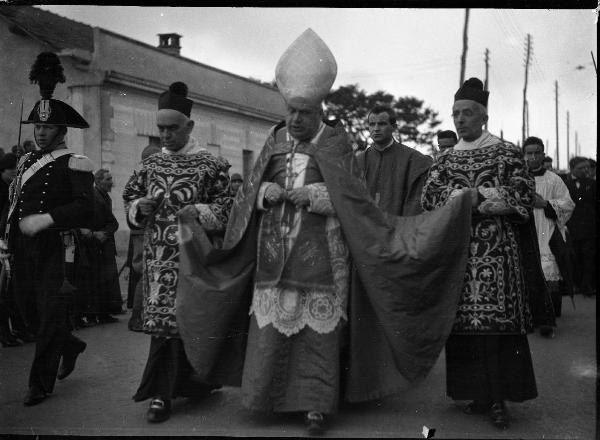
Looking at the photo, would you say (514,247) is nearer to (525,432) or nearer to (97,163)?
(525,432)

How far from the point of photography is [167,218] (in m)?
4.82

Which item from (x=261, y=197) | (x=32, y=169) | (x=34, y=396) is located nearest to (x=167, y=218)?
(x=261, y=197)

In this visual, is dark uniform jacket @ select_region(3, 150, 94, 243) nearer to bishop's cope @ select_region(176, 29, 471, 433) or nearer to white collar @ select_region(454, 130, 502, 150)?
bishop's cope @ select_region(176, 29, 471, 433)

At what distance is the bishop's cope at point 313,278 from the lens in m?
4.46

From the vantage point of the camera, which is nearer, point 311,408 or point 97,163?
point 311,408

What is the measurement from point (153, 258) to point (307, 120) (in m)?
1.44

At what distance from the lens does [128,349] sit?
696cm

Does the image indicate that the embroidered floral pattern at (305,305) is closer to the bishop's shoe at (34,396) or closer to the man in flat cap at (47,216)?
the man in flat cap at (47,216)

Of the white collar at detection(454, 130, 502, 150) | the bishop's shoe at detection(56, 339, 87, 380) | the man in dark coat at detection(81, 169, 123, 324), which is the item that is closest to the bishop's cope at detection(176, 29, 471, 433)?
the white collar at detection(454, 130, 502, 150)

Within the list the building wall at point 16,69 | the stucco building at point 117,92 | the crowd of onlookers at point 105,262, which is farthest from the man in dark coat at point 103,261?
the stucco building at point 117,92

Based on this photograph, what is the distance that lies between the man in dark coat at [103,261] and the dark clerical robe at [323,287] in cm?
414

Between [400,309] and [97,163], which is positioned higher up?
[97,163]

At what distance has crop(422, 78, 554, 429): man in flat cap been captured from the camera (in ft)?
15.0

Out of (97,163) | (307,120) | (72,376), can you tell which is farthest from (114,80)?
(307,120)
